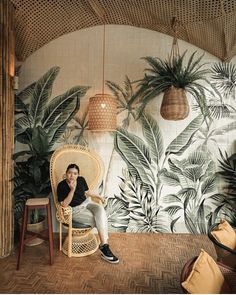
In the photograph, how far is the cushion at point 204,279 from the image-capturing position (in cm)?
130

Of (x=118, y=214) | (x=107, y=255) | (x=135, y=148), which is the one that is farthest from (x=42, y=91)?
(x=107, y=255)

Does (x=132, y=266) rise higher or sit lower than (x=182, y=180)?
lower

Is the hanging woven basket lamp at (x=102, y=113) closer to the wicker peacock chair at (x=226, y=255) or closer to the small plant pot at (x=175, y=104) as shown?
the small plant pot at (x=175, y=104)

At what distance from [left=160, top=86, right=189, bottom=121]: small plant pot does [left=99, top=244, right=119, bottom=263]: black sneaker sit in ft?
6.14

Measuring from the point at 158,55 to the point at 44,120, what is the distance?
198 cm

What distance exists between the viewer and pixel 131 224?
12.3 feet

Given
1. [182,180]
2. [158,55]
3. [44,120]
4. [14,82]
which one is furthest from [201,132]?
[14,82]

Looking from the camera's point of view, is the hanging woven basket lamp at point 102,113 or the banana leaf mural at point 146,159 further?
the banana leaf mural at point 146,159

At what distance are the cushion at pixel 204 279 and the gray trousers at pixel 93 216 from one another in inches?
64.7

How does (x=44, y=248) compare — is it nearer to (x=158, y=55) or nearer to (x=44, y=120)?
(x=44, y=120)

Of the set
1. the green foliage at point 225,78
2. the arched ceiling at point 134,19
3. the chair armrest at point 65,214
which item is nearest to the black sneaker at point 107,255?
the chair armrest at point 65,214

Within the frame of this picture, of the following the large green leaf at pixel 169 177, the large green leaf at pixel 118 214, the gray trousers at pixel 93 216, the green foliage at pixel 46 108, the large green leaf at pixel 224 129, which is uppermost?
the green foliage at pixel 46 108

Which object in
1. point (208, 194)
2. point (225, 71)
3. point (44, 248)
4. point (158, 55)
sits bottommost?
point (44, 248)

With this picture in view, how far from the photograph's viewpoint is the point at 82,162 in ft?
11.4
